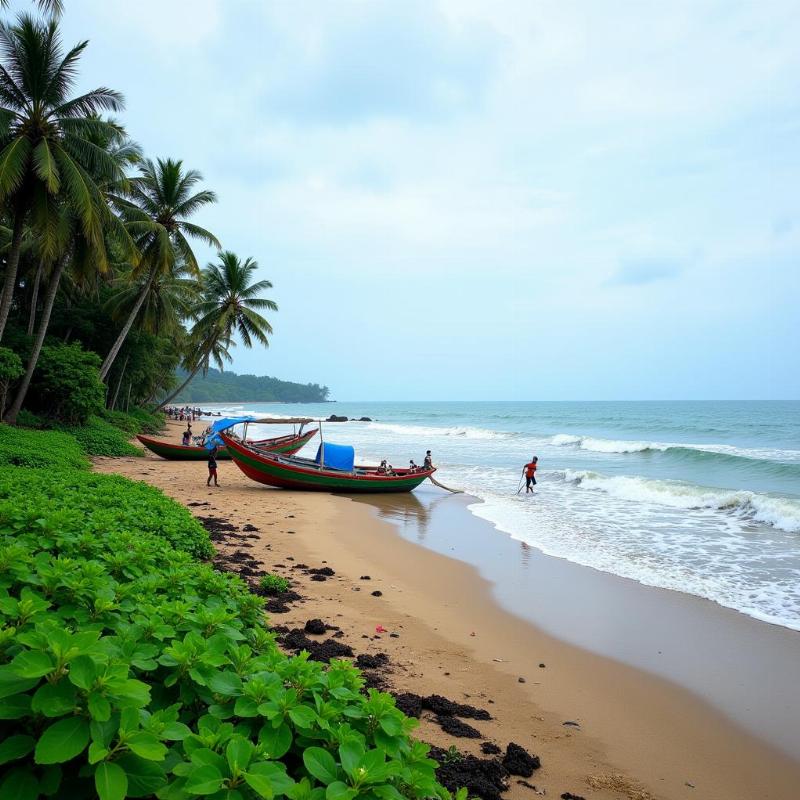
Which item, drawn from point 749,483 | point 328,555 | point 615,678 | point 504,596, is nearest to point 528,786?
point 615,678

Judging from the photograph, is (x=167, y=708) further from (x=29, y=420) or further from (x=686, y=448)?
(x=686, y=448)

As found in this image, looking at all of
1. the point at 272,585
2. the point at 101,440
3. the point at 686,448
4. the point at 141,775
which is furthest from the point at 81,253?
the point at 686,448

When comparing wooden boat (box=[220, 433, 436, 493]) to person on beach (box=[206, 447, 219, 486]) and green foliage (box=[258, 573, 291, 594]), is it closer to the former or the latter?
person on beach (box=[206, 447, 219, 486])

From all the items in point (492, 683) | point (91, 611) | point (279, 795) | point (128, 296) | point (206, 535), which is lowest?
point (492, 683)

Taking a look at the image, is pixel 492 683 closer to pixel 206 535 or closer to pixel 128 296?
pixel 206 535

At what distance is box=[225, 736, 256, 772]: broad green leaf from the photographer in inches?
65.6

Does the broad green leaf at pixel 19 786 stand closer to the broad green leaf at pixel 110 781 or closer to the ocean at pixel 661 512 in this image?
the broad green leaf at pixel 110 781

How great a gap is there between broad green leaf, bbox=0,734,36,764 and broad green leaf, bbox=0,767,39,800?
0.14 ft

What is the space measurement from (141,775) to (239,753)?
28 cm

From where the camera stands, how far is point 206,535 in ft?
24.6

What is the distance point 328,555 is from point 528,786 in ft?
20.8

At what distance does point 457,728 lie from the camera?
4.55m

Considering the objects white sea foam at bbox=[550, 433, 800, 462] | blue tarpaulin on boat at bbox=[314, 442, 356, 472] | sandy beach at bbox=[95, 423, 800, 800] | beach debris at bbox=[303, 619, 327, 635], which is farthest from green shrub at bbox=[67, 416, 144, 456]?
white sea foam at bbox=[550, 433, 800, 462]

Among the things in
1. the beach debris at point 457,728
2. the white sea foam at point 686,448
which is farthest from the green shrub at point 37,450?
the white sea foam at point 686,448
